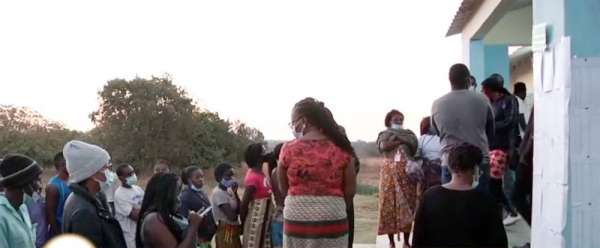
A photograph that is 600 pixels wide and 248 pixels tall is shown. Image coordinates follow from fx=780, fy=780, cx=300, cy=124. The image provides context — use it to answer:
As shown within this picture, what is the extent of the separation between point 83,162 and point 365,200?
17.0 m

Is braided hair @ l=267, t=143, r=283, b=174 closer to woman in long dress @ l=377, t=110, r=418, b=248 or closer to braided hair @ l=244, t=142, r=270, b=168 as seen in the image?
braided hair @ l=244, t=142, r=270, b=168

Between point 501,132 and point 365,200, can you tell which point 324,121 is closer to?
point 501,132

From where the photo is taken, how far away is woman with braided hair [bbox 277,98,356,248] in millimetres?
5301

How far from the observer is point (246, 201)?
7492 millimetres

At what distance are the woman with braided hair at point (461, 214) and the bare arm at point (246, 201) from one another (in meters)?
3.08

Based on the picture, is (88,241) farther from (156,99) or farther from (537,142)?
(156,99)

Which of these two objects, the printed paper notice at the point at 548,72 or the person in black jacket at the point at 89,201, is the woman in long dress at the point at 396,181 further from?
the person in black jacket at the point at 89,201

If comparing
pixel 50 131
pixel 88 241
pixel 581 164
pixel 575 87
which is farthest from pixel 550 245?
pixel 50 131

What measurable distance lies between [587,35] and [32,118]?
3069cm

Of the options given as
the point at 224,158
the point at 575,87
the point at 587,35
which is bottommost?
the point at 224,158

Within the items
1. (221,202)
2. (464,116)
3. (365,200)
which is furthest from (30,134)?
(464,116)

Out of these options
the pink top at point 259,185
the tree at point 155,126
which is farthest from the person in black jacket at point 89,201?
the tree at point 155,126

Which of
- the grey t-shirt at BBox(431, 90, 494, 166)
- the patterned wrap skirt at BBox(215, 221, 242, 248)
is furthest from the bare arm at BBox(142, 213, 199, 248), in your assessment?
the patterned wrap skirt at BBox(215, 221, 242, 248)

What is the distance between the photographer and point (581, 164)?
5.70 metres
